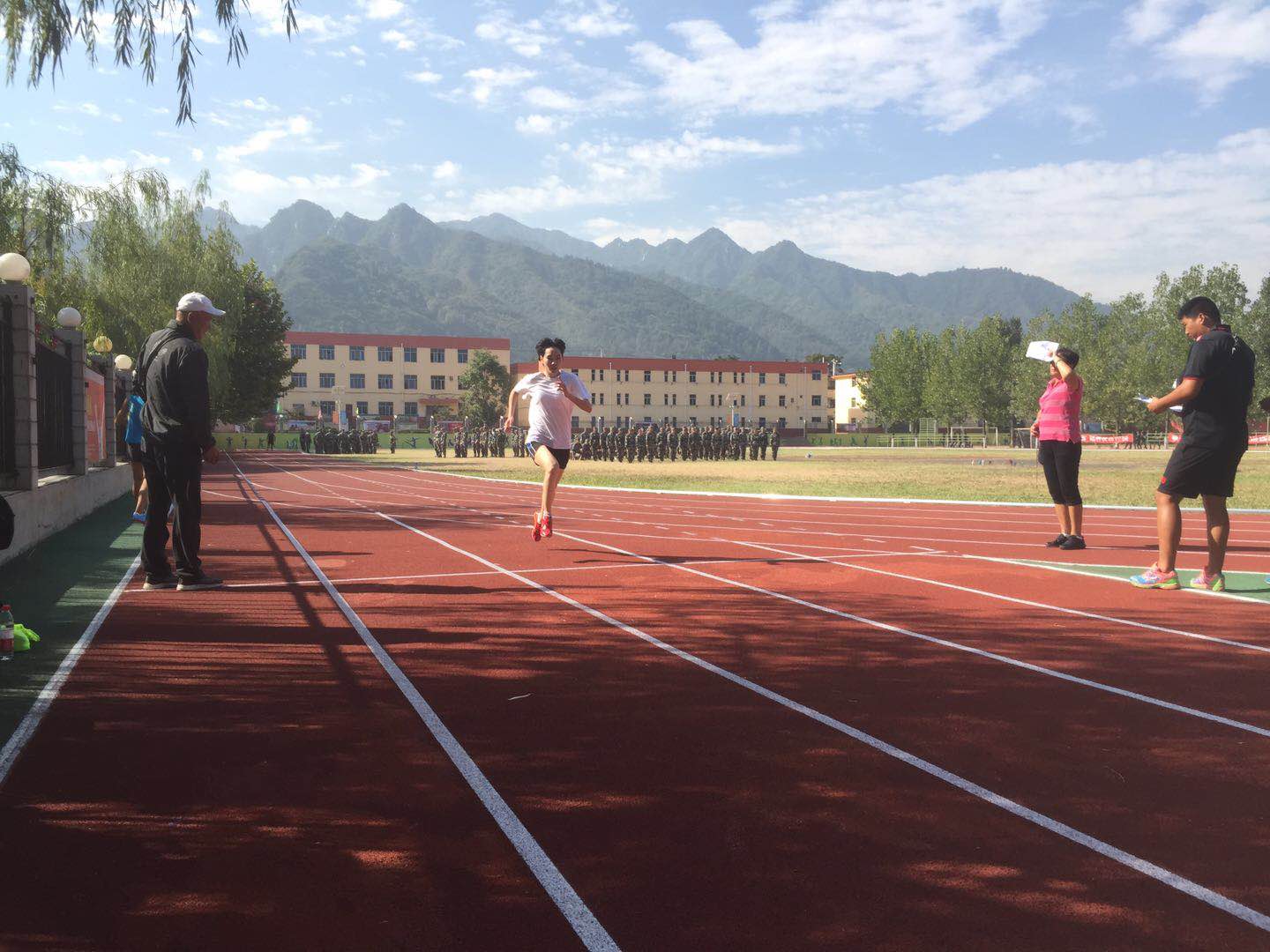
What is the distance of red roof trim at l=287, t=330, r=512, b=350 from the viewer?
105 m

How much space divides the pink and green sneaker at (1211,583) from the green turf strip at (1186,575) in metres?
0.08

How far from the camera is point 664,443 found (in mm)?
44969

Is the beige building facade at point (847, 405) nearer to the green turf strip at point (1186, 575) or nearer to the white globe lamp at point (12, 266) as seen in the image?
the white globe lamp at point (12, 266)

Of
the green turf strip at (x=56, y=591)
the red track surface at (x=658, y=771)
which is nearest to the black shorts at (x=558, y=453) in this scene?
the red track surface at (x=658, y=771)

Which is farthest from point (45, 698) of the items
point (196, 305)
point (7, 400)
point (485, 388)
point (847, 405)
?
point (847, 405)

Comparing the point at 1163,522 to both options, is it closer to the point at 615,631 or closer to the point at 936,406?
the point at 615,631

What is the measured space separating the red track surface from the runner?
2.46m

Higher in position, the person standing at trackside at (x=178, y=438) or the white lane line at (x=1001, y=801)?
the person standing at trackside at (x=178, y=438)

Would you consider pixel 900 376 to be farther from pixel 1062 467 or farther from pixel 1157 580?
pixel 1157 580

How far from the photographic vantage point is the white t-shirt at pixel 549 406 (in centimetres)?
991

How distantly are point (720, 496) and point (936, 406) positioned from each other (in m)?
76.4

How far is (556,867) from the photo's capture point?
283cm

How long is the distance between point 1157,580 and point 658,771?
5.52 meters

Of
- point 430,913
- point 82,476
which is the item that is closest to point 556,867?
point 430,913
